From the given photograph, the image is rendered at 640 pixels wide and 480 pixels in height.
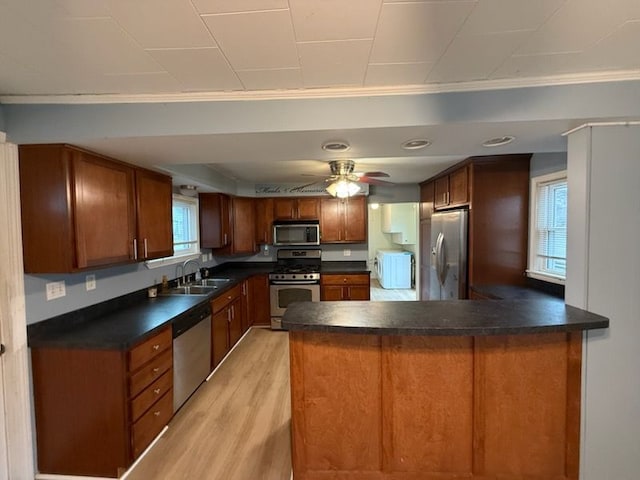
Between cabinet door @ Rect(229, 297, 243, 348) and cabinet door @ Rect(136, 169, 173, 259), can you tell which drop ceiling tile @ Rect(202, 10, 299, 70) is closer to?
cabinet door @ Rect(136, 169, 173, 259)

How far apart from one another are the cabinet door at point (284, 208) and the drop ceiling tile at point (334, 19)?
12.1ft

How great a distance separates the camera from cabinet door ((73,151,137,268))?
1.83 metres

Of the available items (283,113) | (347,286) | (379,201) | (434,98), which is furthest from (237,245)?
(434,98)

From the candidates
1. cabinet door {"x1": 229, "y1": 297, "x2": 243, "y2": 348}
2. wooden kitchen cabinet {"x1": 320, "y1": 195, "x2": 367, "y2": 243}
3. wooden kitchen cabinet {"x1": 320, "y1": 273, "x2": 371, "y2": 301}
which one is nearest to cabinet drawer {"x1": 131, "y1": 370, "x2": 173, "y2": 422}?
cabinet door {"x1": 229, "y1": 297, "x2": 243, "y2": 348}

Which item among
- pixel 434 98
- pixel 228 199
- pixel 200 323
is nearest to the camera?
pixel 434 98

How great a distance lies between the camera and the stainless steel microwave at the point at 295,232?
479cm

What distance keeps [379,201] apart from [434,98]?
3.39 meters

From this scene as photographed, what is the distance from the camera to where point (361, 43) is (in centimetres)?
122

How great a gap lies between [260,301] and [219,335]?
4.34 feet

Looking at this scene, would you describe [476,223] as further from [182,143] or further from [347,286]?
[182,143]

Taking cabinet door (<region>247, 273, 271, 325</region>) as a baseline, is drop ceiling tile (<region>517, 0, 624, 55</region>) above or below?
above

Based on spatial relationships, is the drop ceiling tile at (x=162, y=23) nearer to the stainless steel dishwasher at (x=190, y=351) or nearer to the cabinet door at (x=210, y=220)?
the stainless steel dishwasher at (x=190, y=351)

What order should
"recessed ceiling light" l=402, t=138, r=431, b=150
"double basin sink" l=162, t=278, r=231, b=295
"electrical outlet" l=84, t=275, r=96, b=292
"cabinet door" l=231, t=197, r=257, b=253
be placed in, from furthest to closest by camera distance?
1. "cabinet door" l=231, t=197, r=257, b=253
2. "double basin sink" l=162, t=278, r=231, b=295
3. "electrical outlet" l=84, t=275, r=96, b=292
4. "recessed ceiling light" l=402, t=138, r=431, b=150

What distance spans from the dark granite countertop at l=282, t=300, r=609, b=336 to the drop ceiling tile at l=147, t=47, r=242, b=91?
1.31 metres
